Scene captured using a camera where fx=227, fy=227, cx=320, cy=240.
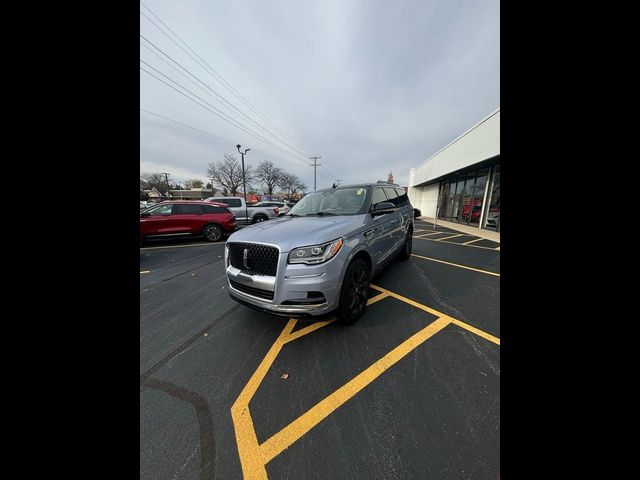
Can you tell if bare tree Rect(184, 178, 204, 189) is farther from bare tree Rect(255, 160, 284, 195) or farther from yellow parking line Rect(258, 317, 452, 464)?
yellow parking line Rect(258, 317, 452, 464)

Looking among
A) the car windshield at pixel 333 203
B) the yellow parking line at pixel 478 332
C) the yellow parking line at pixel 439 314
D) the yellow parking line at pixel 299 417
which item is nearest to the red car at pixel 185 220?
the car windshield at pixel 333 203

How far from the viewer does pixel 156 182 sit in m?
65.5

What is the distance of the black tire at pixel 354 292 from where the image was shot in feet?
8.88

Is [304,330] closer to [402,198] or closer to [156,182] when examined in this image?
[402,198]

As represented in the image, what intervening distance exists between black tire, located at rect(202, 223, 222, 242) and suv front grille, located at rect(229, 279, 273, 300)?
703cm

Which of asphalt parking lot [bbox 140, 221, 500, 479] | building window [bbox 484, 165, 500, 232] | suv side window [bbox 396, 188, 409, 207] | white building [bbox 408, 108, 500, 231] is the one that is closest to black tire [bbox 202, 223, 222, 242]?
asphalt parking lot [bbox 140, 221, 500, 479]

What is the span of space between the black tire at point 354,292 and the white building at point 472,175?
10.6 m
